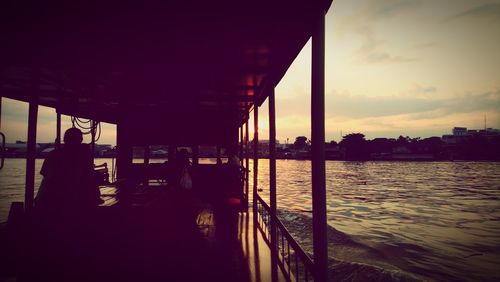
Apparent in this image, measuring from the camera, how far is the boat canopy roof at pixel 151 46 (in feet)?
9.61

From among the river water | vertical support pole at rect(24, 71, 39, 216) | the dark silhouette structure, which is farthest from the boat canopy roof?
the river water

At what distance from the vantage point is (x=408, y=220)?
24984mm

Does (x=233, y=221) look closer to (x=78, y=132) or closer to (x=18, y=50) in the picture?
(x=78, y=132)

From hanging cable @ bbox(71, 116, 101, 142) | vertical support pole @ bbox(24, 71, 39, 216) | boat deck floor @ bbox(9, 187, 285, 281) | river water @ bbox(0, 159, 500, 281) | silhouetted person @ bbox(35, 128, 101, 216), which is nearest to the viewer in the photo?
silhouetted person @ bbox(35, 128, 101, 216)

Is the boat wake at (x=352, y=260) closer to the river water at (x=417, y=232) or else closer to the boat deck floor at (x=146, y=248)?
the river water at (x=417, y=232)

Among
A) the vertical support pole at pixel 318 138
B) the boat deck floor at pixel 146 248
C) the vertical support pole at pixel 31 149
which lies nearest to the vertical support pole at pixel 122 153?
the boat deck floor at pixel 146 248

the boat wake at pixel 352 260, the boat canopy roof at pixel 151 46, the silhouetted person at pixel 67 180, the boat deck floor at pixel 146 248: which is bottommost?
the boat wake at pixel 352 260

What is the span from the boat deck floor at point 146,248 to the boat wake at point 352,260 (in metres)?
7.71

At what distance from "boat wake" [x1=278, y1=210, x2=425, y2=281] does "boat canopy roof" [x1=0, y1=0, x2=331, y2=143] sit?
10149 millimetres

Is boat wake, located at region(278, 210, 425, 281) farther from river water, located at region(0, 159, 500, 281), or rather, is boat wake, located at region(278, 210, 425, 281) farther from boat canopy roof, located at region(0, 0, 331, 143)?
boat canopy roof, located at region(0, 0, 331, 143)

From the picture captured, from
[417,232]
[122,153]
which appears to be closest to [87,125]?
[122,153]

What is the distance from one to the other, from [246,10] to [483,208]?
138 feet

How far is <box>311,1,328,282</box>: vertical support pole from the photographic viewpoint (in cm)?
278

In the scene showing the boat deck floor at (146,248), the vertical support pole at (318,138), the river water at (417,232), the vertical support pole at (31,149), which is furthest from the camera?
the river water at (417,232)
